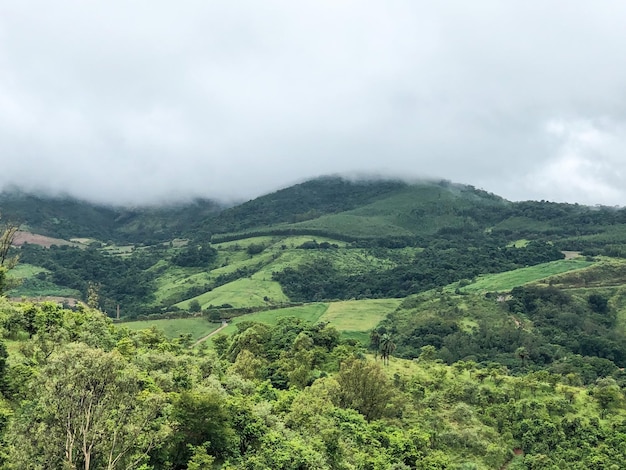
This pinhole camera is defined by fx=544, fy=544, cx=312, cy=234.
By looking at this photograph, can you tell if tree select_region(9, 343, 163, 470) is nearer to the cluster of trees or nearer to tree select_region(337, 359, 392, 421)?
the cluster of trees

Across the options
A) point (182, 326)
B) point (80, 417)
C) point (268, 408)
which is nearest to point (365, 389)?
point (268, 408)

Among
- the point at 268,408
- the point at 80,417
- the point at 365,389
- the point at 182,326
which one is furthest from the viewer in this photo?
the point at 182,326

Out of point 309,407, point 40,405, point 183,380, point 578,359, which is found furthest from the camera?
point 578,359

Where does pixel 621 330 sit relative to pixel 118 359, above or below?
below

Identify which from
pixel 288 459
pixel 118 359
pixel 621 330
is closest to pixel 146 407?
pixel 118 359

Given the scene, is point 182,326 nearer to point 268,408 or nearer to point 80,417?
point 268,408

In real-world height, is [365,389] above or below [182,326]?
above

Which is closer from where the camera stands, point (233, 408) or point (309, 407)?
point (233, 408)

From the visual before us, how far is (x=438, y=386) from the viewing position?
102 meters

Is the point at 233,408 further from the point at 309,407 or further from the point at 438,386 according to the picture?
the point at 438,386

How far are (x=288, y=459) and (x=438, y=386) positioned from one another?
64.8 m

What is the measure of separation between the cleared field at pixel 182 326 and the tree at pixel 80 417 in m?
140

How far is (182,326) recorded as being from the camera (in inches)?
7141

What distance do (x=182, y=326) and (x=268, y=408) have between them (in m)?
132
